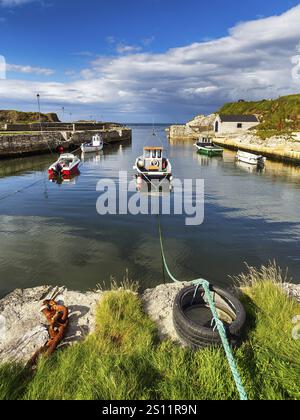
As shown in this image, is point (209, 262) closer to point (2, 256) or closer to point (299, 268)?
point (299, 268)

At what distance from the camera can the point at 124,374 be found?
474 centimetres

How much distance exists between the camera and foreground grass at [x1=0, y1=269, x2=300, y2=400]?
4387 mm

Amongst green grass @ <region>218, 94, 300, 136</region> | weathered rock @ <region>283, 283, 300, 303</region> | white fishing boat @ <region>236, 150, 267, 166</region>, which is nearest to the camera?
weathered rock @ <region>283, 283, 300, 303</region>

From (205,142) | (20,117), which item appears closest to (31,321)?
(205,142)

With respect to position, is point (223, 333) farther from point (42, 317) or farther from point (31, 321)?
A: point (31, 321)

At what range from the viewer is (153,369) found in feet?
16.6

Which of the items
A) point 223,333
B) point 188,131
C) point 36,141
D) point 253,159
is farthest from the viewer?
point 188,131

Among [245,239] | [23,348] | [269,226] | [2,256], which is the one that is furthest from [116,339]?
[269,226]

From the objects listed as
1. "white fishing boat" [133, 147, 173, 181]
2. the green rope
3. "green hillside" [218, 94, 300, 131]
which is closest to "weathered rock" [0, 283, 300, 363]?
the green rope

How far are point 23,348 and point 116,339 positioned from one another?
2041 mm

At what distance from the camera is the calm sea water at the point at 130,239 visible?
12023 mm

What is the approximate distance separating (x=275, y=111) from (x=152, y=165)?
88.9 meters

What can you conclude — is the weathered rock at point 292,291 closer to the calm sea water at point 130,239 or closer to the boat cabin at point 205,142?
the calm sea water at point 130,239

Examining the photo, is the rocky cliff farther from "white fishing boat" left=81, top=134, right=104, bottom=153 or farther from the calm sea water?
the calm sea water
